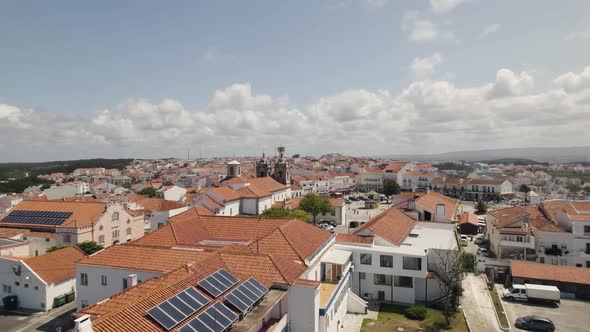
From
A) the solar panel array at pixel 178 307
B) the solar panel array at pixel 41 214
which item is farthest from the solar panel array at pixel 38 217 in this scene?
the solar panel array at pixel 178 307

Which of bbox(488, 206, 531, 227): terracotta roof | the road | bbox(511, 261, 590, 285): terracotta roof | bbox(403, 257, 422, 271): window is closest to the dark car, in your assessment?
the road

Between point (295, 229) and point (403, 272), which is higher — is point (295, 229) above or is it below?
above

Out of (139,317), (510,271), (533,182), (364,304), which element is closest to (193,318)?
(139,317)

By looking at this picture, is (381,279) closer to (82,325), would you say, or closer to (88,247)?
(82,325)

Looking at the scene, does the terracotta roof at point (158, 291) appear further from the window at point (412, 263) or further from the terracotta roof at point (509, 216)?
the terracotta roof at point (509, 216)

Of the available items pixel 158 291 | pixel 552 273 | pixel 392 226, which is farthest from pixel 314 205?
pixel 158 291

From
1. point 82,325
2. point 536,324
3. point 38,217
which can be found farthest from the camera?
point 38,217

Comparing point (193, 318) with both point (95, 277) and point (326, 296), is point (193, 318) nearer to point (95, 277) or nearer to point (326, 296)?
point (326, 296)
